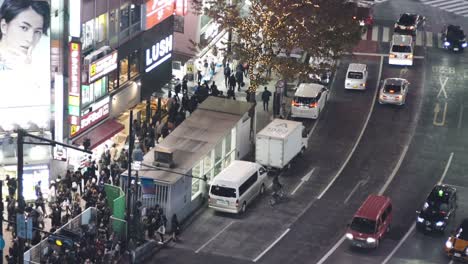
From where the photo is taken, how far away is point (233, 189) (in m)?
64.5

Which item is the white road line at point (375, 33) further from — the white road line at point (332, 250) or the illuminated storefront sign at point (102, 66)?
the white road line at point (332, 250)

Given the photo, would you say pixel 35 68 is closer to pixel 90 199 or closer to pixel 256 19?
pixel 90 199

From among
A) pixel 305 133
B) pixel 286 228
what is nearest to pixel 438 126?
pixel 305 133

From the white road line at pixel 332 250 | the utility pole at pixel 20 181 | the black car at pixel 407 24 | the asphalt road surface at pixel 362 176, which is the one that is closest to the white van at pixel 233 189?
the asphalt road surface at pixel 362 176

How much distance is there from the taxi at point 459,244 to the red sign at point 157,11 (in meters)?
26.2

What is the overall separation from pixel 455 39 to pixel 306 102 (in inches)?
829

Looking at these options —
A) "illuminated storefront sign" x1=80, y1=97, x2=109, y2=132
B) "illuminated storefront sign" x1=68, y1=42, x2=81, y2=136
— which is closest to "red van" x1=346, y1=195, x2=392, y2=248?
"illuminated storefront sign" x1=68, y1=42, x2=81, y2=136

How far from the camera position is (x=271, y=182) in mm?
70250

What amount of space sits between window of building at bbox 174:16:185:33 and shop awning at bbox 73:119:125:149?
62.2 ft

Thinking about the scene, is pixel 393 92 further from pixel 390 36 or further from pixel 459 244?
pixel 459 244

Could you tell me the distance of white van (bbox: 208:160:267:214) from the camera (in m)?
64.6

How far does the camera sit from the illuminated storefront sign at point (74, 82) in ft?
208

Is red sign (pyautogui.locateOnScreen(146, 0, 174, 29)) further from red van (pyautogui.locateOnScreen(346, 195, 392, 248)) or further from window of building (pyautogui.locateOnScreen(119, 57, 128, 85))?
red van (pyautogui.locateOnScreen(346, 195, 392, 248))

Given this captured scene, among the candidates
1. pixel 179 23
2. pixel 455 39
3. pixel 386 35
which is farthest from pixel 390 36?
pixel 179 23
